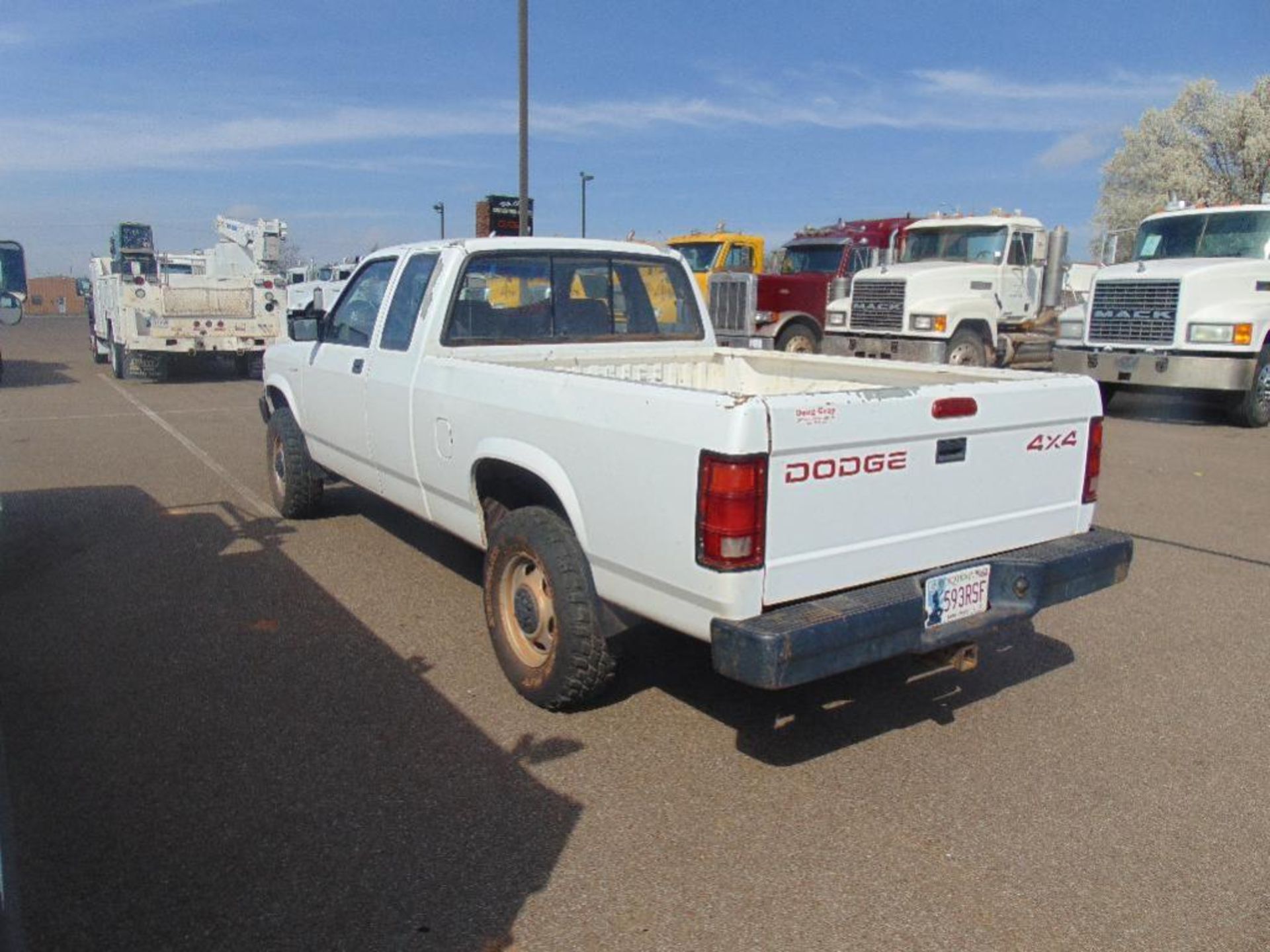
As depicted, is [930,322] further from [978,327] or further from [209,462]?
[209,462]

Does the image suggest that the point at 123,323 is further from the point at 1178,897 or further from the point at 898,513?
the point at 1178,897

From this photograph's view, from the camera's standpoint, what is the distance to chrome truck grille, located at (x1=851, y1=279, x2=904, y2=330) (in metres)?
15.2

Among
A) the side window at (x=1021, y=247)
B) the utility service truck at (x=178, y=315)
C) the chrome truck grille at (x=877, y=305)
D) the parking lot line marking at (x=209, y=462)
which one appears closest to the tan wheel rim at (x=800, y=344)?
the chrome truck grille at (x=877, y=305)

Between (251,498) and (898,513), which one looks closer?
(898,513)

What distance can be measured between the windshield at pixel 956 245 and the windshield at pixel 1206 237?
6.82 ft

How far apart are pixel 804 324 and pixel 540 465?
1373 cm

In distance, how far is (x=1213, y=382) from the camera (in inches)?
461

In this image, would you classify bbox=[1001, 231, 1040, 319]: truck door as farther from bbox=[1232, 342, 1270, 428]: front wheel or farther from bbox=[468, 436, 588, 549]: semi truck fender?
bbox=[468, 436, 588, 549]: semi truck fender

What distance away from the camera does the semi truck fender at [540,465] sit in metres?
3.68

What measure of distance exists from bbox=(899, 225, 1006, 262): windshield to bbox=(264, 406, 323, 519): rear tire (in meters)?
11.8

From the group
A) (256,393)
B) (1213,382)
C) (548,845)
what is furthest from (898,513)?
(256,393)

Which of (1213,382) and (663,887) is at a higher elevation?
(1213,382)

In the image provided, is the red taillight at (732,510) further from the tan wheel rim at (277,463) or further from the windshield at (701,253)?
the windshield at (701,253)

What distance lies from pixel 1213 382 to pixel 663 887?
11.4 metres
